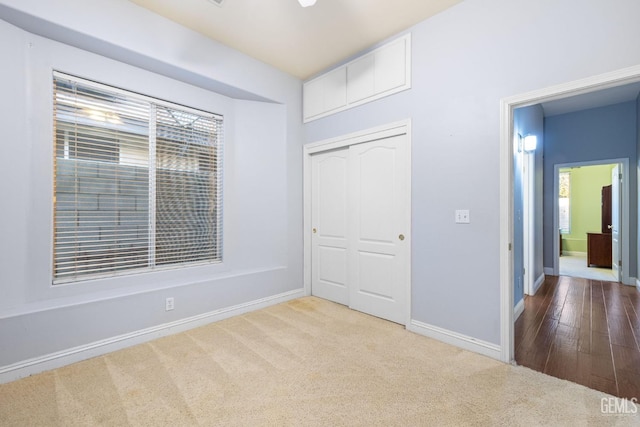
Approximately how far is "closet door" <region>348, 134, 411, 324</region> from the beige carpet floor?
1.78 ft

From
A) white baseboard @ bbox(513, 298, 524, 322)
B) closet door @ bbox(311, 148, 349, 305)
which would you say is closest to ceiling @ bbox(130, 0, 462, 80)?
closet door @ bbox(311, 148, 349, 305)

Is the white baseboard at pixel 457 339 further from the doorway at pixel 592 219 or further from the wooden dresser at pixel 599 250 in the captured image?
the wooden dresser at pixel 599 250

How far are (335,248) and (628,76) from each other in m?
2.91

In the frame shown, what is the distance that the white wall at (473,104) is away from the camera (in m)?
1.90

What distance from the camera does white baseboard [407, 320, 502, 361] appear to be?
2.29 metres

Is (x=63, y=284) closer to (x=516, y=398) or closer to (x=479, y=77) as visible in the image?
(x=516, y=398)

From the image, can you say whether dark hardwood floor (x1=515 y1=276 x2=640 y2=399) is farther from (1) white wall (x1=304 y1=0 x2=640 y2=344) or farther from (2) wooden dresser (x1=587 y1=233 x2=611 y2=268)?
(2) wooden dresser (x1=587 y1=233 x2=611 y2=268)

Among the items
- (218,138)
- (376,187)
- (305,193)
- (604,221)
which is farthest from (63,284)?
(604,221)

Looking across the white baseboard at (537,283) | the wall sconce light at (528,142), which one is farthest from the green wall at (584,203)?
the wall sconce light at (528,142)

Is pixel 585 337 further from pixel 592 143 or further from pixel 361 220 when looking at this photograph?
pixel 592 143

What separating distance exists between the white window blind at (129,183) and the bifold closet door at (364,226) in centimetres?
135

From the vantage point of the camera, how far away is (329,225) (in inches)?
147

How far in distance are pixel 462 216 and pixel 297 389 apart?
192cm

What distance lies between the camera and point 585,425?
62.0 inches
